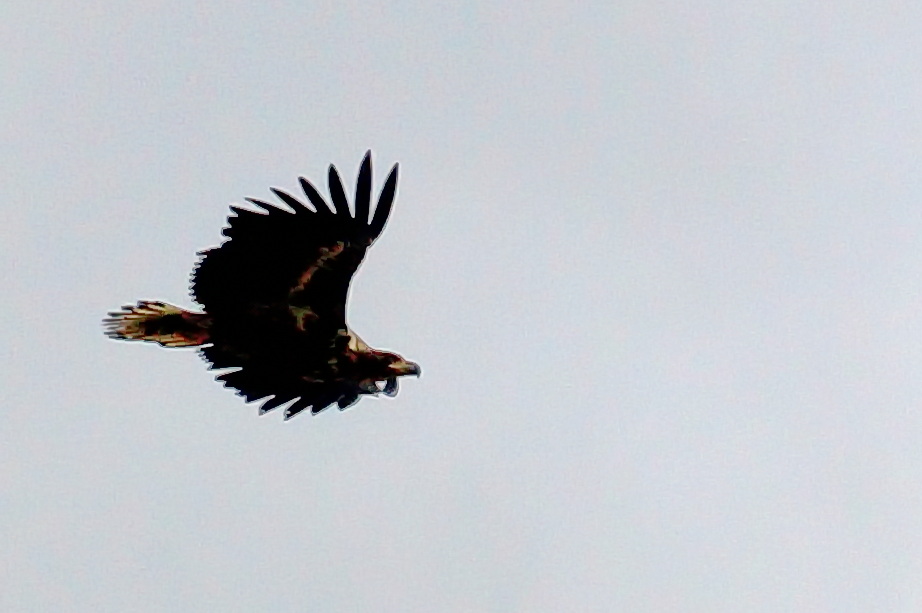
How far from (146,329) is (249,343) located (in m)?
1.68

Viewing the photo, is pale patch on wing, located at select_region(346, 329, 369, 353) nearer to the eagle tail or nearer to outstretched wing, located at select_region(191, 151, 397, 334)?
outstretched wing, located at select_region(191, 151, 397, 334)

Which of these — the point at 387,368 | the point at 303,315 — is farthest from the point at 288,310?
the point at 387,368

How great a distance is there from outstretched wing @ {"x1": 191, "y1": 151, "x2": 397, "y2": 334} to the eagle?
0.01 metres

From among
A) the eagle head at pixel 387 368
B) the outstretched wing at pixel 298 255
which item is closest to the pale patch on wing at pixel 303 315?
the outstretched wing at pixel 298 255

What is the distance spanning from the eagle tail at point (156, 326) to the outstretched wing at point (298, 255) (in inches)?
27.8

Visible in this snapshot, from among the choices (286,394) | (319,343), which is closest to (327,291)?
(319,343)

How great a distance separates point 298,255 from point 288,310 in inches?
35.6

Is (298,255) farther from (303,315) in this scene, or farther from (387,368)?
(387,368)

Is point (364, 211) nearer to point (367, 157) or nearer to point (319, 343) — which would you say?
point (367, 157)

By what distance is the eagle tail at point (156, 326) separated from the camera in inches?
837

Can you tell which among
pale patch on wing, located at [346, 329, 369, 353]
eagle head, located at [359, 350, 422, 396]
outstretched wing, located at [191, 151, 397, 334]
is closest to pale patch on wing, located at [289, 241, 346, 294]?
outstretched wing, located at [191, 151, 397, 334]

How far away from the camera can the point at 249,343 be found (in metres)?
21.1

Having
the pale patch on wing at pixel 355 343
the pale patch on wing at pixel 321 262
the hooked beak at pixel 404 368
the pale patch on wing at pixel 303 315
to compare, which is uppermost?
the pale patch on wing at pixel 321 262

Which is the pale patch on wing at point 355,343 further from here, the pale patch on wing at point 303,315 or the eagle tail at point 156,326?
the eagle tail at point 156,326
